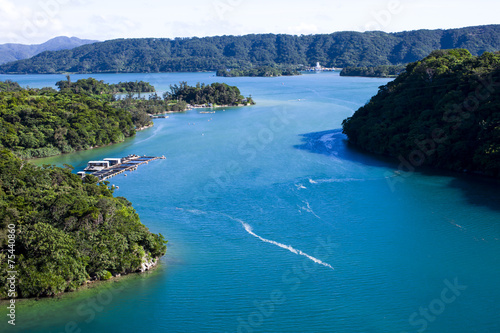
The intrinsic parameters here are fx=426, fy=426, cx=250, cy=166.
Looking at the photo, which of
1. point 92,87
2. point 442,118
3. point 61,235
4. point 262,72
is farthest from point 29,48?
point 61,235

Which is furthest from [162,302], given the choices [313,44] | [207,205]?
[313,44]

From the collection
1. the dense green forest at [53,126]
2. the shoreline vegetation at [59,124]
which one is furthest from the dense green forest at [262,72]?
the dense green forest at [53,126]

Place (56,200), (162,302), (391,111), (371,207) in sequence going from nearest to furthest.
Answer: (162,302) < (56,200) < (371,207) < (391,111)

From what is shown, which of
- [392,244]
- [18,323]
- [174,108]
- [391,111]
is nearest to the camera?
Answer: [18,323]

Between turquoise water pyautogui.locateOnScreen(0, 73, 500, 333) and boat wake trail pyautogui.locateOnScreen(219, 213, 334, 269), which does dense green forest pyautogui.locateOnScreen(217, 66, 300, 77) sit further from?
boat wake trail pyautogui.locateOnScreen(219, 213, 334, 269)

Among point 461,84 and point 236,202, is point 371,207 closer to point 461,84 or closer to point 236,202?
point 236,202

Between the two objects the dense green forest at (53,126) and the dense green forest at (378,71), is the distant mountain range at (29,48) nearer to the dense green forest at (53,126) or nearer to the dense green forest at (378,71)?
the dense green forest at (378,71)
